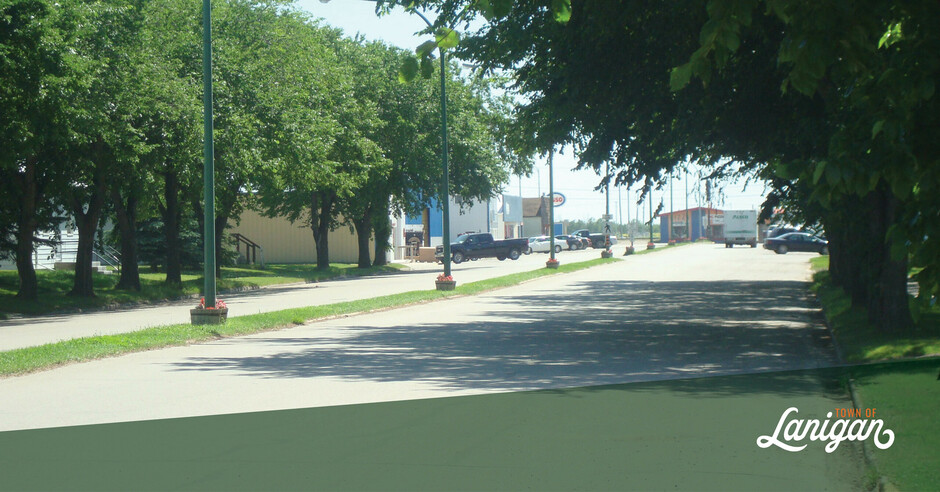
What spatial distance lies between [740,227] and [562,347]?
75733 mm

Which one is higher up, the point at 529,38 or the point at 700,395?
the point at 529,38

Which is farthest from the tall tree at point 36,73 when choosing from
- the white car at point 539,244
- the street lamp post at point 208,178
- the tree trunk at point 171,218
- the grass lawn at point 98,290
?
the white car at point 539,244

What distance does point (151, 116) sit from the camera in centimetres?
2794

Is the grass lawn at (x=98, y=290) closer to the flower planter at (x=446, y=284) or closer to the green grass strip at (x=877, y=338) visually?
the flower planter at (x=446, y=284)

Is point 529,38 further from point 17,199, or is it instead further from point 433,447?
point 17,199

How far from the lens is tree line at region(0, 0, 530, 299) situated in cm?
2264

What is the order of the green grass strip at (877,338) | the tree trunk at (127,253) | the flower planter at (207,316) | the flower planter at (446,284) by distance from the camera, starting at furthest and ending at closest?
the tree trunk at (127,253), the flower planter at (446,284), the flower planter at (207,316), the green grass strip at (877,338)

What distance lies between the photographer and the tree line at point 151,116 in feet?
74.3

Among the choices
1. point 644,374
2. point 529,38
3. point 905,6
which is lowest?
point 644,374

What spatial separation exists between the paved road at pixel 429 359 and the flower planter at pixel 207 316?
1195mm

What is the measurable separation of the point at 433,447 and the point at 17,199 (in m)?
Answer: 24.1

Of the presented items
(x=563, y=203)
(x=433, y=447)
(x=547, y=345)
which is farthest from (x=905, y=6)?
(x=563, y=203)

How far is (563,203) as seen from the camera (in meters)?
129

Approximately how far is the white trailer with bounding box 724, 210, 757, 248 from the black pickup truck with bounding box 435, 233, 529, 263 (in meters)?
27.4
